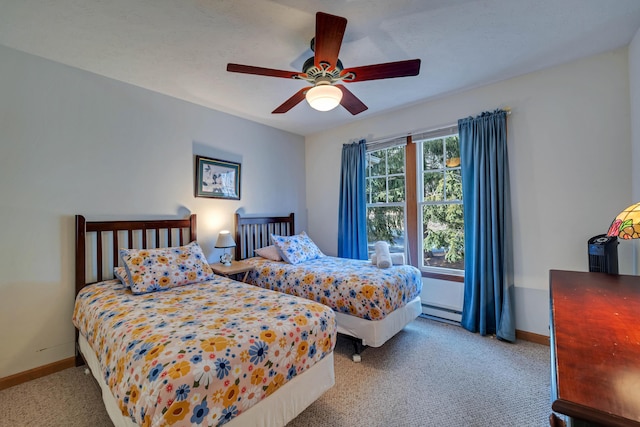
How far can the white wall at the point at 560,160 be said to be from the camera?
7.84 feet

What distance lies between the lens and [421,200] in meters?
3.61

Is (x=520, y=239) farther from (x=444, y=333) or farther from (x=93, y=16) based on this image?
(x=93, y=16)

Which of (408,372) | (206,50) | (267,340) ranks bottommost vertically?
(408,372)

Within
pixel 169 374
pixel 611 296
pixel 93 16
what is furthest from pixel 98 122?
pixel 611 296

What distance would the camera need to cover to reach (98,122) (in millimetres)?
2639

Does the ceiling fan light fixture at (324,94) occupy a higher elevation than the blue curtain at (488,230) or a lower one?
higher

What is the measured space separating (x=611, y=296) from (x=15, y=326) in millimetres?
3985

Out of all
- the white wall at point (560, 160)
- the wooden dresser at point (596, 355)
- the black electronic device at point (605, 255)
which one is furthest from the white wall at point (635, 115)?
the wooden dresser at point (596, 355)

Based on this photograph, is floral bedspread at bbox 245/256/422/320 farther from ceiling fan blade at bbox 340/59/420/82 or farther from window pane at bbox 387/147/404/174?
ceiling fan blade at bbox 340/59/420/82

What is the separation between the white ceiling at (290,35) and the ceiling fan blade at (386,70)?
331mm

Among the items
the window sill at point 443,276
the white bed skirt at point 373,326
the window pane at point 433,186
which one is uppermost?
the window pane at point 433,186

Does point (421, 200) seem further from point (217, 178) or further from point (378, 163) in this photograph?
point (217, 178)

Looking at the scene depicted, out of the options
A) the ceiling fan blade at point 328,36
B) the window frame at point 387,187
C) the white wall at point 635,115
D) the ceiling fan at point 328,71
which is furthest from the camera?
the window frame at point 387,187

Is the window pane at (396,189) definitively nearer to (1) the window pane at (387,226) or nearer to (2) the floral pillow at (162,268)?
(1) the window pane at (387,226)
